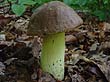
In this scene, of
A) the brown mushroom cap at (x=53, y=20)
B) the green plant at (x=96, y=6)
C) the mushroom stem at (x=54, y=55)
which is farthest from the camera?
the green plant at (x=96, y=6)

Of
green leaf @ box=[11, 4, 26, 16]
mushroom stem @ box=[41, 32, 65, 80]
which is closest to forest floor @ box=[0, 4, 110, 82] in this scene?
mushroom stem @ box=[41, 32, 65, 80]

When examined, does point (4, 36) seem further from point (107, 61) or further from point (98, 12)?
point (107, 61)

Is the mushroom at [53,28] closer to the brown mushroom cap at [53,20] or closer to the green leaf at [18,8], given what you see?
the brown mushroom cap at [53,20]

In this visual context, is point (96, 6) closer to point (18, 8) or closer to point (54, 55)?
point (18, 8)

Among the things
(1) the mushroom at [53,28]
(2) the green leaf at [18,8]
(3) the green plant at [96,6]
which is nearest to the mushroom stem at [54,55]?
(1) the mushroom at [53,28]

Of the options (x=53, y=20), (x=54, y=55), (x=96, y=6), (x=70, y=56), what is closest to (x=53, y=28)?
(x=53, y=20)
